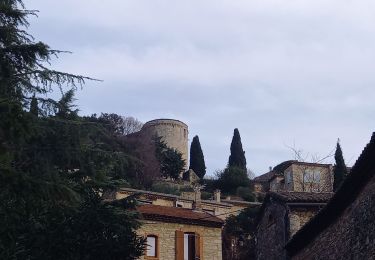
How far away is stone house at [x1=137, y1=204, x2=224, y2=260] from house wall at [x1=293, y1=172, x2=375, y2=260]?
12.2 m

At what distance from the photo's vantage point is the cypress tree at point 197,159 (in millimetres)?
66250

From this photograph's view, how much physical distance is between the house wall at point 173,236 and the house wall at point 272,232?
5.75m

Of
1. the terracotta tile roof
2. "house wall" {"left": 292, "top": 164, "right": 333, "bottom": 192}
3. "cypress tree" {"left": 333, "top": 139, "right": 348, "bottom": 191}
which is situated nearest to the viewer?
"cypress tree" {"left": 333, "top": 139, "right": 348, "bottom": 191}

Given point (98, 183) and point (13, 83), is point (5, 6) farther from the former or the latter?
point (98, 183)

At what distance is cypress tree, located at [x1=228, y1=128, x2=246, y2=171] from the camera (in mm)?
62031

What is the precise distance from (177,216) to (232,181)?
86.4ft

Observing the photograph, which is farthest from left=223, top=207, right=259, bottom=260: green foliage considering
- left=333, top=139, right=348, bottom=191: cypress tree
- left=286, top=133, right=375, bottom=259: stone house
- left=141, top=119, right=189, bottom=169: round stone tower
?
left=141, top=119, right=189, bottom=169: round stone tower

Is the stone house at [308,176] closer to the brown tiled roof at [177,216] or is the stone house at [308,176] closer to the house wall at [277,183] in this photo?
the house wall at [277,183]

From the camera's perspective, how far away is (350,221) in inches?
538

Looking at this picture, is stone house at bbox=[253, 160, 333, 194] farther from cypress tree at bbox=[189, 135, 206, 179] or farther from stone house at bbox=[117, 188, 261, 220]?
cypress tree at bbox=[189, 135, 206, 179]

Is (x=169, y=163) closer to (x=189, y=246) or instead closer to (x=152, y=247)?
(x=189, y=246)

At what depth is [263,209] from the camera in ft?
74.3

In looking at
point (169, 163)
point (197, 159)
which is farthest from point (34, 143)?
point (197, 159)

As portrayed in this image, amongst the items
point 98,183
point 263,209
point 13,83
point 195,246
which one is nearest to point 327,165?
point 195,246
